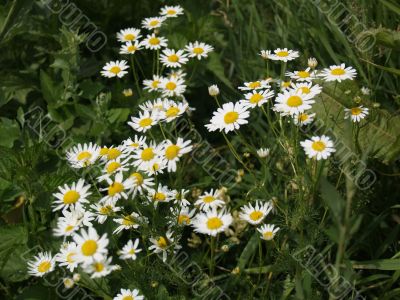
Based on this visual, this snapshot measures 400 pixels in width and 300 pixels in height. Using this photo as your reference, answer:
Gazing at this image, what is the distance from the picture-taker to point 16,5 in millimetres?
2045

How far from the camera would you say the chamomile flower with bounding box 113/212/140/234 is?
5.15ft

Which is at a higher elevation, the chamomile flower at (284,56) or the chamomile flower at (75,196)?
the chamomile flower at (284,56)

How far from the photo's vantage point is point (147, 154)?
1633 mm

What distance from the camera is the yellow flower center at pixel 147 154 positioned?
1.63m

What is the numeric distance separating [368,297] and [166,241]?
797mm

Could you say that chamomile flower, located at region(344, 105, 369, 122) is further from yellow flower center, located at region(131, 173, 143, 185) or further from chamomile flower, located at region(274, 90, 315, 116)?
yellow flower center, located at region(131, 173, 143, 185)

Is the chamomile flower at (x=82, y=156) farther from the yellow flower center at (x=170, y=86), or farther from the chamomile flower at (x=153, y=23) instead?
the chamomile flower at (x=153, y=23)

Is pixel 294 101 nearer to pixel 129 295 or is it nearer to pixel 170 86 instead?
pixel 170 86

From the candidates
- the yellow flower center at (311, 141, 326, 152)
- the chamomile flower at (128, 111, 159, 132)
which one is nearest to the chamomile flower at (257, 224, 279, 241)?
the yellow flower center at (311, 141, 326, 152)

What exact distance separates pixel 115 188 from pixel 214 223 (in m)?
0.28

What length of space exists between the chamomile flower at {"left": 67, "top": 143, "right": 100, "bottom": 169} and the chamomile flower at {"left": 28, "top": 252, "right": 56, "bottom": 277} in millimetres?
275

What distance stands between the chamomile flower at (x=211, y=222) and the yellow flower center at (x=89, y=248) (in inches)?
12.0

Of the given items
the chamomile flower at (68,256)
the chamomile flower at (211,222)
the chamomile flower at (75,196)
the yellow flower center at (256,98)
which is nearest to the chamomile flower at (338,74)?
the yellow flower center at (256,98)

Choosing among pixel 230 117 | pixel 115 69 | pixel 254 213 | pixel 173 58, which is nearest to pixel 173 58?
pixel 173 58
